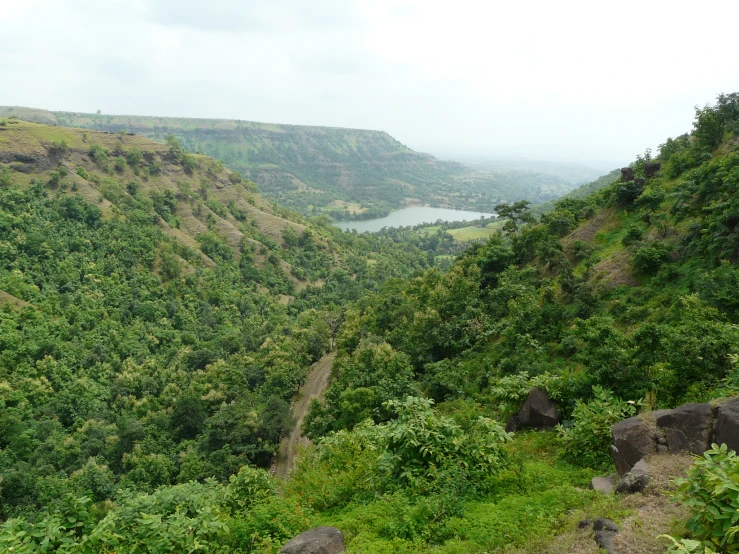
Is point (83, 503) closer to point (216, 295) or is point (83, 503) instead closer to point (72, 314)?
point (72, 314)

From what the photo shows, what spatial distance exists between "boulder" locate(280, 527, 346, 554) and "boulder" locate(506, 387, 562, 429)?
8438 mm

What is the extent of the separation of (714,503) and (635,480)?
3034 mm

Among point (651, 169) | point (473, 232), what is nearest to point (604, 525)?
point (651, 169)

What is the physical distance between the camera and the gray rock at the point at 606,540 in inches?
273

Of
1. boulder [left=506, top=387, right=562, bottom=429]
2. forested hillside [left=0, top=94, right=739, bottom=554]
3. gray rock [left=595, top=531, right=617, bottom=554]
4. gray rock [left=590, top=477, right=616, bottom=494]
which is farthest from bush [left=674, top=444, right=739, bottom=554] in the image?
boulder [left=506, top=387, right=562, bottom=429]

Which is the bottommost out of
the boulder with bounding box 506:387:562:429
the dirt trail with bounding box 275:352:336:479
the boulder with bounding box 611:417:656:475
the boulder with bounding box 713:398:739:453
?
the dirt trail with bounding box 275:352:336:479

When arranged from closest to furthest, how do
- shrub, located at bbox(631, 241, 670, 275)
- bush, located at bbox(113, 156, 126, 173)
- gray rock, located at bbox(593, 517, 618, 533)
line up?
gray rock, located at bbox(593, 517, 618, 533), shrub, located at bbox(631, 241, 670, 275), bush, located at bbox(113, 156, 126, 173)

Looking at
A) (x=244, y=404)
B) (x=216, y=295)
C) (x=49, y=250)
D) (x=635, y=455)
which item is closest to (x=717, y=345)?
(x=635, y=455)

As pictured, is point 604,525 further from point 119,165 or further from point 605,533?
point 119,165

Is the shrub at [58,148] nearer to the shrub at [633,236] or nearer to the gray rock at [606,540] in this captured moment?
the shrub at [633,236]

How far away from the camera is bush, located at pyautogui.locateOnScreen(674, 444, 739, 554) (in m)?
5.64

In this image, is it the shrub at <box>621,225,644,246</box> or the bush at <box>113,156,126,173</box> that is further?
the bush at <box>113,156,126,173</box>

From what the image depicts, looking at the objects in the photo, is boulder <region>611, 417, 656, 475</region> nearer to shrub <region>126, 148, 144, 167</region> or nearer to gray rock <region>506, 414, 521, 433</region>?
gray rock <region>506, 414, 521, 433</region>

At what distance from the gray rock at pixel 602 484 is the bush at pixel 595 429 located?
119 cm
